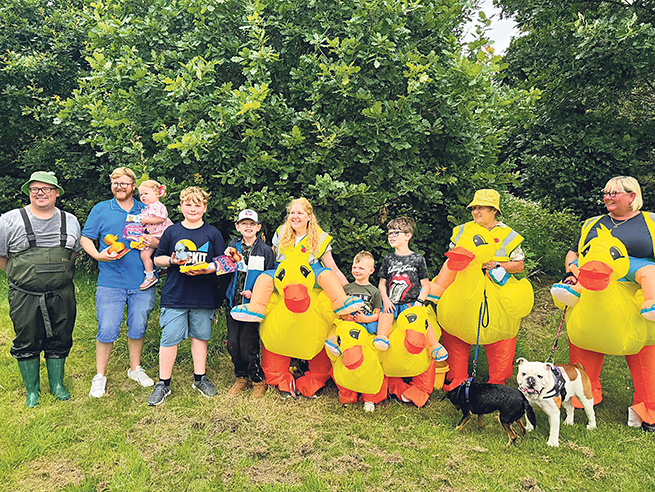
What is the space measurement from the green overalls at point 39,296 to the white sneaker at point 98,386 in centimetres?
48

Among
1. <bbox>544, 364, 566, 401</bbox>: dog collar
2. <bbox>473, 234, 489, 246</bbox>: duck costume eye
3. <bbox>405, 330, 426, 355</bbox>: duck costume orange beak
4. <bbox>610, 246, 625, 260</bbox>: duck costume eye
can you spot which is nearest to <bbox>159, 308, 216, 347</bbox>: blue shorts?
<bbox>405, 330, 426, 355</bbox>: duck costume orange beak

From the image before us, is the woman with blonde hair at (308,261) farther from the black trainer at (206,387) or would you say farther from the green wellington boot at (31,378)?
the green wellington boot at (31,378)

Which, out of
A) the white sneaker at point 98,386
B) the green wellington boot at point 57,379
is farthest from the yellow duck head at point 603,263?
the green wellington boot at point 57,379

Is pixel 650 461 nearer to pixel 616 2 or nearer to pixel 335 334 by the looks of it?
pixel 335 334

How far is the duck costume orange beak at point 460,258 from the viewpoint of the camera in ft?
11.8

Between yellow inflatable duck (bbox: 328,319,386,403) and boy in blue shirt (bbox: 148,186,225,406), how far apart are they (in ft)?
4.29

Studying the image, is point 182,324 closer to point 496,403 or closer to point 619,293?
point 496,403

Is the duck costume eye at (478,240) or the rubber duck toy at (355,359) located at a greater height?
the duck costume eye at (478,240)

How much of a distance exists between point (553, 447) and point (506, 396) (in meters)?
0.55

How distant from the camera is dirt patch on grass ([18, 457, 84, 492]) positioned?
9.65ft

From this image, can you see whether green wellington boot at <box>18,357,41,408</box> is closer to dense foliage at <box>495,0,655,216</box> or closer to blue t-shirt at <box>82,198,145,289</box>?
blue t-shirt at <box>82,198,145,289</box>

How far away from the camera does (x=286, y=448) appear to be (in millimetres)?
3387

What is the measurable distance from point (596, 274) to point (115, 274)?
422 cm

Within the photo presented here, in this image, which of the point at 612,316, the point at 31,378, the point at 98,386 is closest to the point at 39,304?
the point at 31,378
